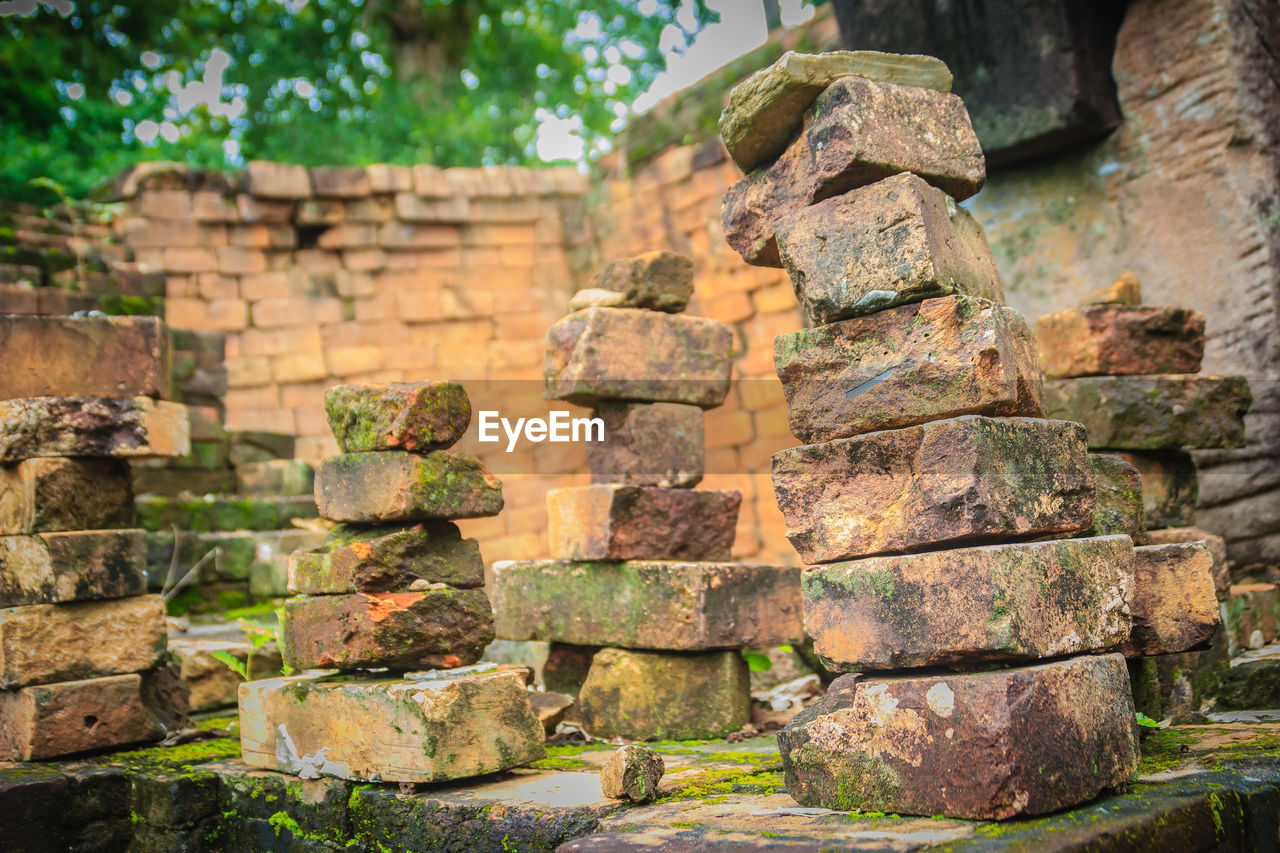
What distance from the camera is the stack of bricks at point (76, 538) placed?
13.7ft

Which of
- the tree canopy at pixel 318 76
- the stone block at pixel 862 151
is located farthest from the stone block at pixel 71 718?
the tree canopy at pixel 318 76

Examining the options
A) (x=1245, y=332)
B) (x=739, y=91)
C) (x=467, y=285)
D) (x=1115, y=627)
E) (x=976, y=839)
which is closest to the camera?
(x=976, y=839)

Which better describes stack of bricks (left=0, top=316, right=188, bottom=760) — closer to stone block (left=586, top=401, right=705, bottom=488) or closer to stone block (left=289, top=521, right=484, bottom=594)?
stone block (left=289, top=521, right=484, bottom=594)

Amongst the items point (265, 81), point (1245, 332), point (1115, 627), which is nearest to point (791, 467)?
point (1115, 627)

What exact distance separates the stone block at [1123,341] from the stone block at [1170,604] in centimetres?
121

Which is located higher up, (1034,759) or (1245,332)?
(1245,332)

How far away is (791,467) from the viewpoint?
3.03 metres

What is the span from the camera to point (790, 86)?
3100mm

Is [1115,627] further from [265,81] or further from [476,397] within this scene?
[265,81]

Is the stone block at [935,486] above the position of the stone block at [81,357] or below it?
below

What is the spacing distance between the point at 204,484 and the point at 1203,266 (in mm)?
6651

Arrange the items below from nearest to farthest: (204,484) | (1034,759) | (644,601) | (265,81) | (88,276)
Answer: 1. (1034,759)
2. (644,601)
3. (204,484)
4. (88,276)
5. (265,81)

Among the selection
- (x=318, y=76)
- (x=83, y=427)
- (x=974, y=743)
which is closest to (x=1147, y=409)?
(x=974, y=743)

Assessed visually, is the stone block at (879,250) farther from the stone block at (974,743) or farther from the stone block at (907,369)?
the stone block at (974,743)
